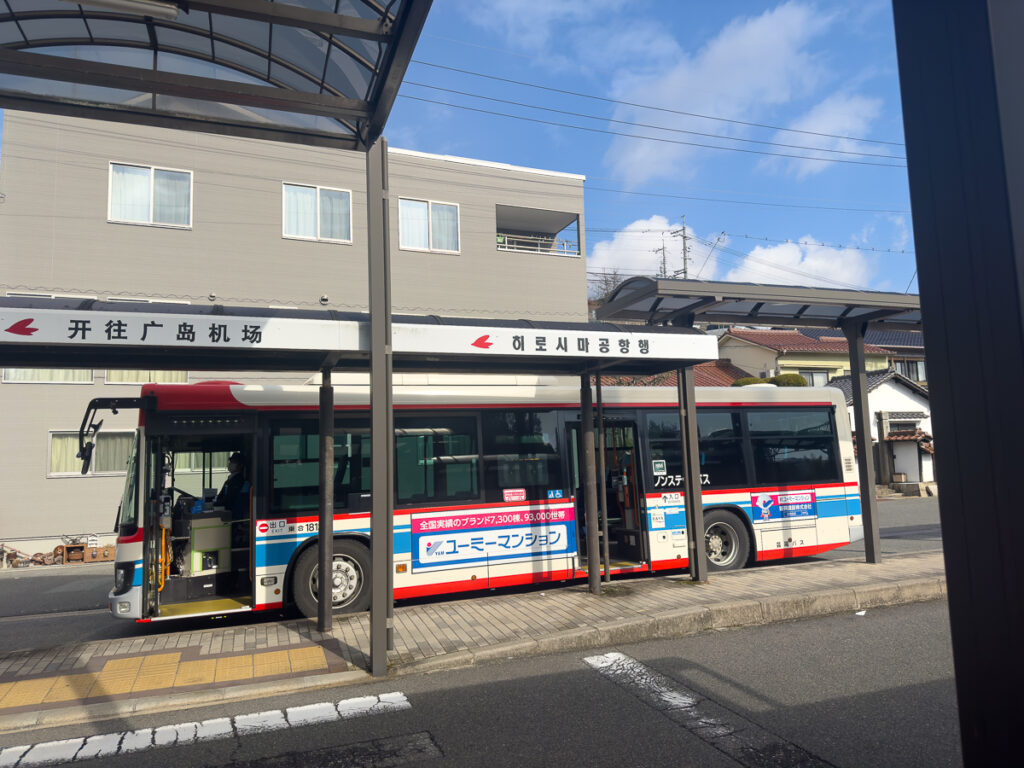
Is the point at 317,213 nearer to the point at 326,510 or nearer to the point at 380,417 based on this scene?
the point at 326,510

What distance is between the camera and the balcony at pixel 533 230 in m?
22.2

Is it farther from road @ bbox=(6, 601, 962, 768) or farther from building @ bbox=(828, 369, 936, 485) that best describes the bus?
building @ bbox=(828, 369, 936, 485)

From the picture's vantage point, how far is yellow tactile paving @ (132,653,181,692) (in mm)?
6043

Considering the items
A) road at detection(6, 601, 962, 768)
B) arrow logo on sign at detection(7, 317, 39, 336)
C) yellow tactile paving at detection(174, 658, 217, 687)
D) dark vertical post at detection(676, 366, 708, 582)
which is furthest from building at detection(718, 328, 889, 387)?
arrow logo on sign at detection(7, 317, 39, 336)

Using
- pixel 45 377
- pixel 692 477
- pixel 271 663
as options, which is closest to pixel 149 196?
pixel 45 377

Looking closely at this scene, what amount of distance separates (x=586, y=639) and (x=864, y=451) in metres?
5.67

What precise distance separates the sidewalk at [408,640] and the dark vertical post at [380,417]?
475mm

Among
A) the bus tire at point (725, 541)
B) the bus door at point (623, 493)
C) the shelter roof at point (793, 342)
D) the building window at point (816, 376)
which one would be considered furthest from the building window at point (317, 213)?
the building window at point (816, 376)

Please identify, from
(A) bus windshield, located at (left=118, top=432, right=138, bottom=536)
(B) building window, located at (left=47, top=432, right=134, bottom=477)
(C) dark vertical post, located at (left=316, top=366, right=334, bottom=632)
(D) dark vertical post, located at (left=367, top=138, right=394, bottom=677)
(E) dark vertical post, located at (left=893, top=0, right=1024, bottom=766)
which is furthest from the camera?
(B) building window, located at (left=47, top=432, right=134, bottom=477)

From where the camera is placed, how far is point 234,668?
21.1ft

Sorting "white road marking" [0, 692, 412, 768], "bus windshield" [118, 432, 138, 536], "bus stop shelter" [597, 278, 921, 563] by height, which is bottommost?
"white road marking" [0, 692, 412, 768]

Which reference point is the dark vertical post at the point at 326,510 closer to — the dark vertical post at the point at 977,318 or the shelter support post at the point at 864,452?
the dark vertical post at the point at 977,318

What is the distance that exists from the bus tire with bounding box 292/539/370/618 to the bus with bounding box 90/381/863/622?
23mm

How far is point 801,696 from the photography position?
5.49m
